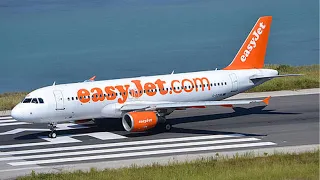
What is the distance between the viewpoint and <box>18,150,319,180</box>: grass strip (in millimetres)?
27828

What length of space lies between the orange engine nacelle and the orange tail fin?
29.1ft

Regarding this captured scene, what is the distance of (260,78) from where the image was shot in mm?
47219

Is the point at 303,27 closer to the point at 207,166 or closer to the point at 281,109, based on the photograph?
the point at 281,109

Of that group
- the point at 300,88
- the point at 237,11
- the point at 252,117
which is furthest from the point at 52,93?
the point at 237,11

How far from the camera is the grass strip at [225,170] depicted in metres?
27.8

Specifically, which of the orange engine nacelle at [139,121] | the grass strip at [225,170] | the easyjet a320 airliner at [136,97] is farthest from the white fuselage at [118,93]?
the grass strip at [225,170]

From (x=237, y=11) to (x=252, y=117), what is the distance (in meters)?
119

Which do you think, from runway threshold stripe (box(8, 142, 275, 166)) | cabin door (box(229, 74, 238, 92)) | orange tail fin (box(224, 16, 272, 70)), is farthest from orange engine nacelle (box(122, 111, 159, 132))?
orange tail fin (box(224, 16, 272, 70))

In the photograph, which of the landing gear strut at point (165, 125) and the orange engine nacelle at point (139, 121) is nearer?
the orange engine nacelle at point (139, 121)

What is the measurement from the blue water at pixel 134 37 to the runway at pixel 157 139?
127 feet

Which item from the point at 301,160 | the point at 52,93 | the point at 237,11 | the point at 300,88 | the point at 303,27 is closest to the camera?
the point at 301,160

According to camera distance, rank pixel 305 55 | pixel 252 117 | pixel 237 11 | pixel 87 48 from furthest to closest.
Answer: pixel 237 11 < pixel 87 48 < pixel 305 55 < pixel 252 117

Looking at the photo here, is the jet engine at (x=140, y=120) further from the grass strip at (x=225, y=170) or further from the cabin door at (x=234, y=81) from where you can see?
the grass strip at (x=225, y=170)

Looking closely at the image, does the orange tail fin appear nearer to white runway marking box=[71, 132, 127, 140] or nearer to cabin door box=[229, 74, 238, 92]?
cabin door box=[229, 74, 238, 92]
